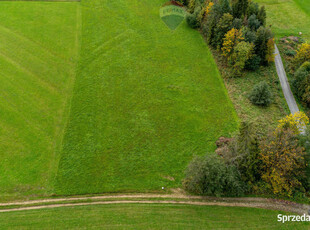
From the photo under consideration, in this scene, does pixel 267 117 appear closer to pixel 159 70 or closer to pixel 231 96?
pixel 231 96

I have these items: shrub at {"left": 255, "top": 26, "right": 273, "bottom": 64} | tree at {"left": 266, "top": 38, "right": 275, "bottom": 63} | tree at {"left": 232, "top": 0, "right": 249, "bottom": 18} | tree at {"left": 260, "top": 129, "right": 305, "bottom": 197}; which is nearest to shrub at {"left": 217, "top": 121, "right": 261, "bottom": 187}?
tree at {"left": 260, "top": 129, "right": 305, "bottom": 197}

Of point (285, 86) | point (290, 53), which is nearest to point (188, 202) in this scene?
point (285, 86)

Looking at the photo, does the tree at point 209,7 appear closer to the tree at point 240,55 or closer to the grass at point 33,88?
the tree at point 240,55

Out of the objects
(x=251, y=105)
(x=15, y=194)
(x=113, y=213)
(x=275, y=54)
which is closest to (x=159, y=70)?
(x=251, y=105)

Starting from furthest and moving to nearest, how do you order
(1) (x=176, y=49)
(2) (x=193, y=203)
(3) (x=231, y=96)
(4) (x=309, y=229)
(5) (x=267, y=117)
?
(1) (x=176, y=49), (3) (x=231, y=96), (5) (x=267, y=117), (2) (x=193, y=203), (4) (x=309, y=229)

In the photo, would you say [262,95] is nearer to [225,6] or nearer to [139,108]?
[225,6]

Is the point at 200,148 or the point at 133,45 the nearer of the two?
the point at 200,148

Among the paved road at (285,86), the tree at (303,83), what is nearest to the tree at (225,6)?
the paved road at (285,86)
